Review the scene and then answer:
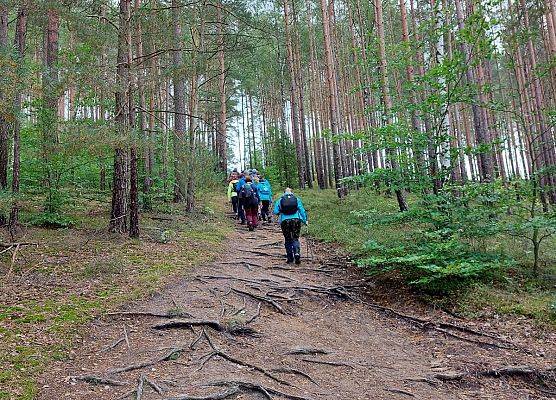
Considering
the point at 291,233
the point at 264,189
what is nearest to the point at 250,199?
the point at 264,189

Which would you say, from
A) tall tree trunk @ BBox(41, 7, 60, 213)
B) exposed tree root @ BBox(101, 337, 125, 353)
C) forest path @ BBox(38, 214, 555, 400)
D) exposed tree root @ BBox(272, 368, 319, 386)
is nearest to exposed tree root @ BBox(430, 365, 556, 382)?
forest path @ BBox(38, 214, 555, 400)

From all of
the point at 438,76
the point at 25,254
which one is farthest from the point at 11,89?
the point at 438,76

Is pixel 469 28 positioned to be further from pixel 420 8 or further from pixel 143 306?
pixel 420 8

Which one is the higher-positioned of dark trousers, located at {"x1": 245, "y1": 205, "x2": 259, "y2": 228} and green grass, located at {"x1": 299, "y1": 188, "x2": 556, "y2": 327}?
dark trousers, located at {"x1": 245, "y1": 205, "x2": 259, "y2": 228}

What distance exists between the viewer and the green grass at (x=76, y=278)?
4.34 metres

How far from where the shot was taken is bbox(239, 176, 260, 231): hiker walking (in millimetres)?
12898

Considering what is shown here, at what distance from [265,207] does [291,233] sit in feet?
17.3

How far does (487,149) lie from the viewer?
24.2ft

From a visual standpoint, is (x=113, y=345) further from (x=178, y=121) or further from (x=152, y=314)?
(x=178, y=121)

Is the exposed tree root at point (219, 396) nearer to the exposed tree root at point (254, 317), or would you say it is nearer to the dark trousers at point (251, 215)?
the exposed tree root at point (254, 317)

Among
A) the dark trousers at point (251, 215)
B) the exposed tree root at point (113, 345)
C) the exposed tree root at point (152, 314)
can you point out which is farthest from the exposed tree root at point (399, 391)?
the dark trousers at point (251, 215)

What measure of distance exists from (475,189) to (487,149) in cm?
89

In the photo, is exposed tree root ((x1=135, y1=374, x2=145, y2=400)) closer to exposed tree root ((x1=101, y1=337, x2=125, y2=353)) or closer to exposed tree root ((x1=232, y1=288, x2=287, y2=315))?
exposed tree root ((x1=101, y1=337, x2=125, y2=353))

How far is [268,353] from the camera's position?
500cm
